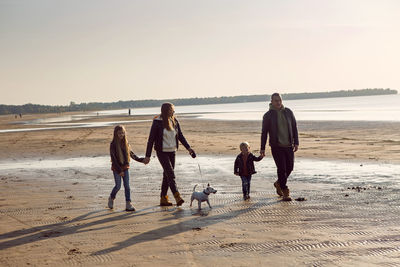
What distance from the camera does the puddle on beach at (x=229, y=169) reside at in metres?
11.0

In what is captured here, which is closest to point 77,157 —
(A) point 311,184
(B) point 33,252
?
(A) point 311,184

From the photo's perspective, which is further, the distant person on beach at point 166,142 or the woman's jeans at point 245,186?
the woman's jeans at point 245,186

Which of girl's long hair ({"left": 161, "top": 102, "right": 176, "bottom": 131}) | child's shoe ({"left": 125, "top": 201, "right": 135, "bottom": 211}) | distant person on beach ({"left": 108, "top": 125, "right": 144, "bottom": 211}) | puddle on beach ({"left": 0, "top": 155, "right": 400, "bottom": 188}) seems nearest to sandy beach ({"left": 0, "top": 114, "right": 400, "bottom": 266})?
child's shoe ({"left": 125, "top": 201, "right": 135, "bottom": 211})

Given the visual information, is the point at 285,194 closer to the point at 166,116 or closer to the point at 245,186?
the point at 245,186

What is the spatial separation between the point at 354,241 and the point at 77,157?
14315mm

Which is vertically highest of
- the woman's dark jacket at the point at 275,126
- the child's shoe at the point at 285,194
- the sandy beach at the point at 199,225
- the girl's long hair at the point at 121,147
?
the woman's dark jacket at the point at 275,126

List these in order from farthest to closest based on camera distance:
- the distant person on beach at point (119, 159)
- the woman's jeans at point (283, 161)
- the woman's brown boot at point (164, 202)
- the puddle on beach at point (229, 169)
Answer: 1. the puddle on beach at point (229, 169)
2. the woman's jeans at point (283, 161)
3. the woman's brown boot at point (164, 202)
4. the distant person on beach at point (119, 159)

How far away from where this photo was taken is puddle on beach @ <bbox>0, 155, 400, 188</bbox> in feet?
36.1

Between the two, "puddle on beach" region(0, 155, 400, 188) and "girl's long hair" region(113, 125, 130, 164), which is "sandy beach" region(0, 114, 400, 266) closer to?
"puddle on beach" region(0, 155, 400, 188)

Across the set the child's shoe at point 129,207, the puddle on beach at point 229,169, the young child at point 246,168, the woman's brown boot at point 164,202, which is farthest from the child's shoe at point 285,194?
the child's shoe at point 129,207

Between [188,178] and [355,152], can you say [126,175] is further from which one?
[355,152]

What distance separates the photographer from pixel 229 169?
44.5 feet

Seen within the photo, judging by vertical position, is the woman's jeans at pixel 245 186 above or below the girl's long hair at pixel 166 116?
below

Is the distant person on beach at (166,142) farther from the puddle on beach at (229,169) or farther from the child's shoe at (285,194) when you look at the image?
the child's shoe at (285,194)
